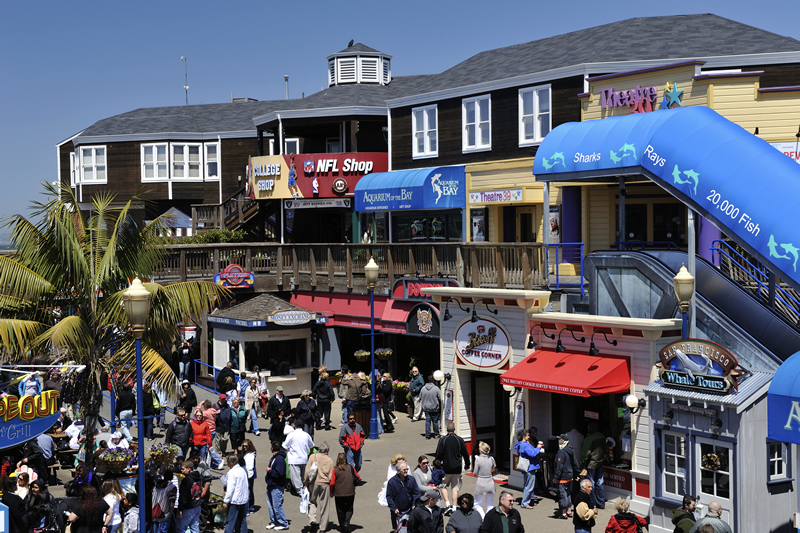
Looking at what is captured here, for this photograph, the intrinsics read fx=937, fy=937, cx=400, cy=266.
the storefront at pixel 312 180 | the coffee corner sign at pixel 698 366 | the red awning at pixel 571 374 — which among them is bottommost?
the red awning at pixel 571 374

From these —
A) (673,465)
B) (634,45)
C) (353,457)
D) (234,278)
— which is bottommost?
(353,457)

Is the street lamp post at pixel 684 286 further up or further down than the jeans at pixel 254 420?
further up

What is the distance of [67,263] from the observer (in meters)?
18.0

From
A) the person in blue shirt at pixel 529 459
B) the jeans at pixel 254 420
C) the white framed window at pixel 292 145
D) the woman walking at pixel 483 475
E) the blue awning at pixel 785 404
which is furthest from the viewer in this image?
the white framed window at pixel 292 145

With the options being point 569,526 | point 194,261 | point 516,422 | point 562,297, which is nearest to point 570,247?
point 562,297

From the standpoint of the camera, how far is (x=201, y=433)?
70.8 ft

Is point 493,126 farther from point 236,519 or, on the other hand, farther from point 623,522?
point 623,522

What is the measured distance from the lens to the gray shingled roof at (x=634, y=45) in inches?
1120

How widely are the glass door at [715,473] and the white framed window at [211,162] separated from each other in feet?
120

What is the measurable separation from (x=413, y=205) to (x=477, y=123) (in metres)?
3.62

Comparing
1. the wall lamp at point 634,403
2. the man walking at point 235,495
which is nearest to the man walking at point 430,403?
the wall lamp at point 634,403

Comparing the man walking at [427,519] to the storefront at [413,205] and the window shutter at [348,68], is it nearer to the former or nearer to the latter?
the storefront at [413,205]

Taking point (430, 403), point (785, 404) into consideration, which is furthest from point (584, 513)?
point (430, 403)

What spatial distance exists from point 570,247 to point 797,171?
10850 millimetres
